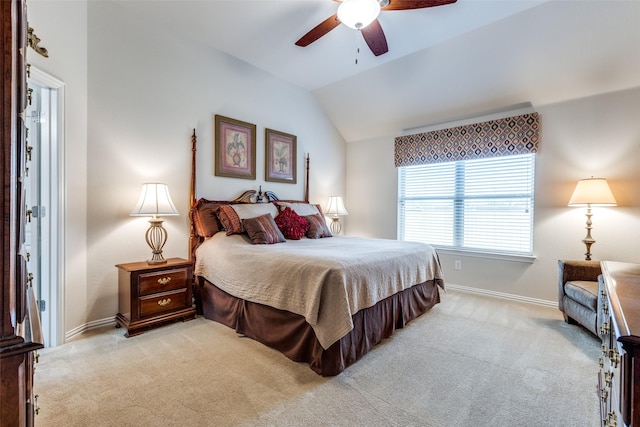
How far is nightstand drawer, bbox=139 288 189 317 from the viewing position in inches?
102

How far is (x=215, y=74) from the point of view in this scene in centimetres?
354

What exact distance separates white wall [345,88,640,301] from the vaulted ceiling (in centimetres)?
26

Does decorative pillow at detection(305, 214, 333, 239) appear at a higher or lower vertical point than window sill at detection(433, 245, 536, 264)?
higher

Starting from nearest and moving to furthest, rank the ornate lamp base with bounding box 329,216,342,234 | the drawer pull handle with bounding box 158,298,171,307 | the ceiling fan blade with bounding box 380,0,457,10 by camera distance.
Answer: the ceiling fan blade with bounding box 380,0,457,10 < the drawer pull handle with bounding box 158,298,171,307 < the ornate lamp base with bounding box 329,216,342,234

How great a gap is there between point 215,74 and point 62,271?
8.58ft

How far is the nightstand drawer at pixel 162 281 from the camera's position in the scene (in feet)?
8.44

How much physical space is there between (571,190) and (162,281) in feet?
14.7

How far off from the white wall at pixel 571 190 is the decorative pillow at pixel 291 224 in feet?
7.26

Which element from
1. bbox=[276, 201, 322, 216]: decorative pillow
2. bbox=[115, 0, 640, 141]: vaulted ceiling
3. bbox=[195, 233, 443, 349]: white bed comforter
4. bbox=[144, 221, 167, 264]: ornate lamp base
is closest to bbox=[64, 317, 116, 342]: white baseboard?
bbox=[144, 221, 167, 264]: ornate lamp base

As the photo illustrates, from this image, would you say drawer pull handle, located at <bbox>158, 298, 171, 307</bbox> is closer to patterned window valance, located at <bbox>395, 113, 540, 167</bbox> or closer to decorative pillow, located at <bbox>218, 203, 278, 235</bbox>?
decorative pillow, located at <bbox>218, 203, 278, 235</bbox>

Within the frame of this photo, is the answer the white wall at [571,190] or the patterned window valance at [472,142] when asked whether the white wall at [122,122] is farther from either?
the white wall at [571,190]

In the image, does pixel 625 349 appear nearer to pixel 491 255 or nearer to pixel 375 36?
pixel 375 36

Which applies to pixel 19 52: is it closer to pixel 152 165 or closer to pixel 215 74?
pixel 152 165

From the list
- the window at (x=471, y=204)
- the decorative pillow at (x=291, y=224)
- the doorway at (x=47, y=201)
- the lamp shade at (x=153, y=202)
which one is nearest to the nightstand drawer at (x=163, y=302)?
the doorway at (x=47, y=201)
